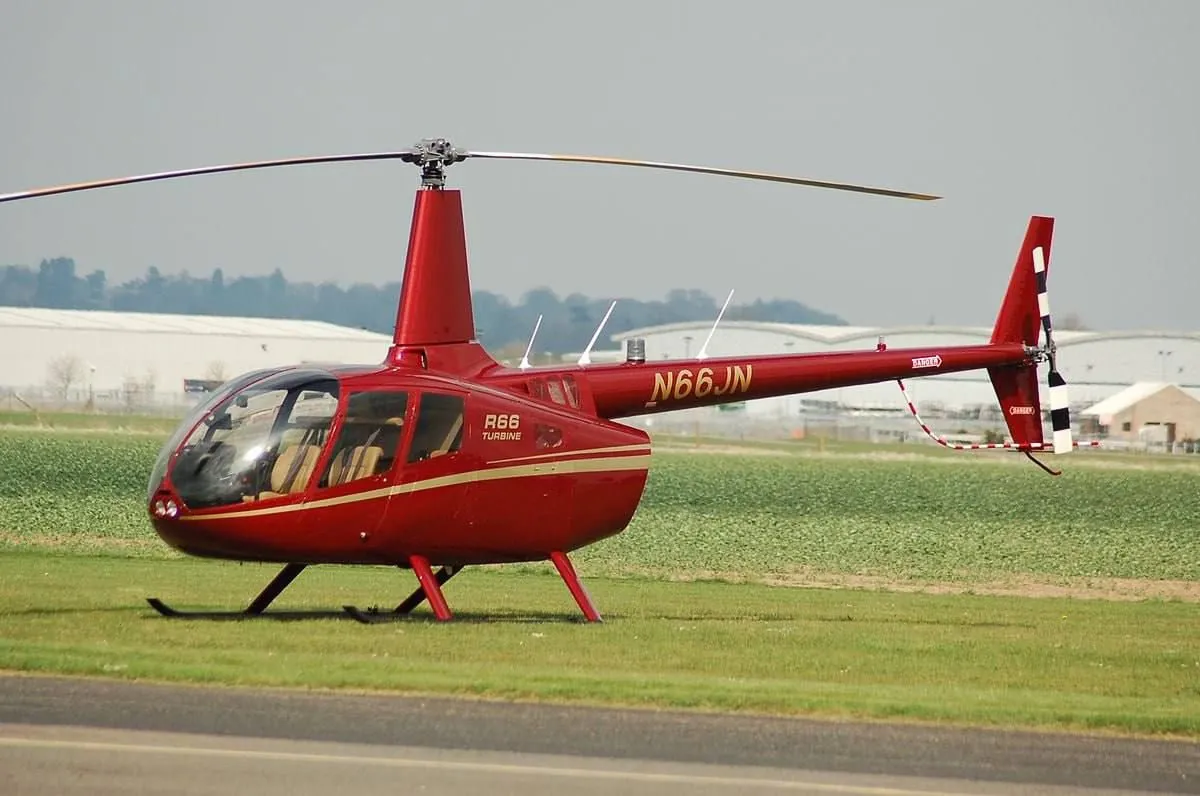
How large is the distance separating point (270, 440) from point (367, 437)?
900mm

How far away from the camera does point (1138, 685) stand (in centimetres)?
1424

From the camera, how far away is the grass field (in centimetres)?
1272

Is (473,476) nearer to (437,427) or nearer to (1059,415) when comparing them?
(437,427)

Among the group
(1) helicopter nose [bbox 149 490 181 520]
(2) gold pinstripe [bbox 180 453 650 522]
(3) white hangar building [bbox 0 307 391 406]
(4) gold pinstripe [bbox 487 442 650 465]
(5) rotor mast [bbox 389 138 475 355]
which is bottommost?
(3) white hangar building [bbox 0 307 391 406]

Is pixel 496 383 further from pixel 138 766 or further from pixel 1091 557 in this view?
pixel 1091 557

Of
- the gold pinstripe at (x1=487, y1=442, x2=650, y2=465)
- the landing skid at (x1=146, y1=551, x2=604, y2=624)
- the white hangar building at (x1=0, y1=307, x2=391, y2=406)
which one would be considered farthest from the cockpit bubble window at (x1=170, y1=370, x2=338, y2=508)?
the white hangar building at (x1=0, y1=307, x2=391, y2=406)

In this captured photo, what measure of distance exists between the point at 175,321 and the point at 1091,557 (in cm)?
10102

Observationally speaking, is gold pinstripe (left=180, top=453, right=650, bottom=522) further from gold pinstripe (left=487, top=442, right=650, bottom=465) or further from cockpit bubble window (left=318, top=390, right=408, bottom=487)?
cockpit bubble window (left=318, top=390, right=408, bottom=487)

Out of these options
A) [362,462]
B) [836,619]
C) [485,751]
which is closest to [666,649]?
[362,462]

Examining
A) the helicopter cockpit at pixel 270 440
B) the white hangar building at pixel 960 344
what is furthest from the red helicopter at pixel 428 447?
the white hangar building at pixel 960 344

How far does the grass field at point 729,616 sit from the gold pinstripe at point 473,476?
103 cm

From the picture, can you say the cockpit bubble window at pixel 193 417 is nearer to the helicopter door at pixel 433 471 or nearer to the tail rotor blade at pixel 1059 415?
the helicopter door at pixel 433 471

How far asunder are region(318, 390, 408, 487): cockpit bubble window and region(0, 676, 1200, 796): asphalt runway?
3.76 meters

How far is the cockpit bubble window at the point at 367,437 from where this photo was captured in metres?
15.5
